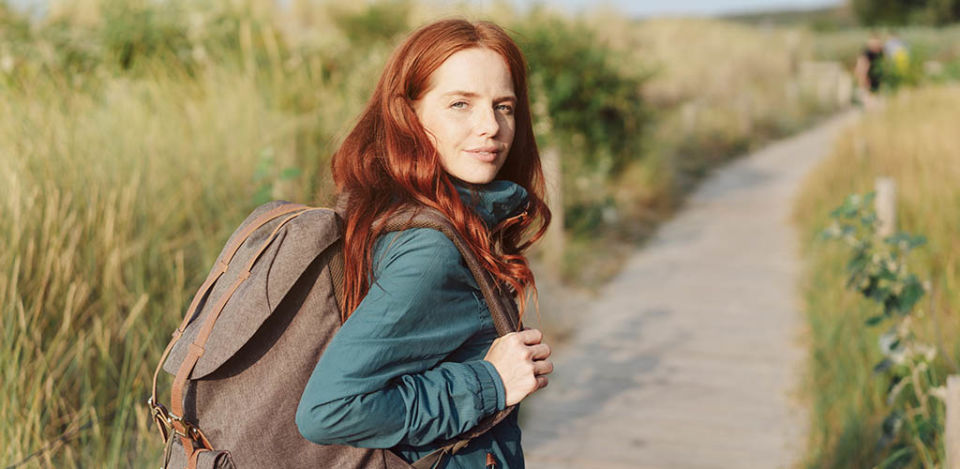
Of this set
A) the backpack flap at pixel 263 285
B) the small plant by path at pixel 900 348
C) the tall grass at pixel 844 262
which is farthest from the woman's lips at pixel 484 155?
the tall grass at pixel 844 262

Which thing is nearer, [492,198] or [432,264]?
[432,264]

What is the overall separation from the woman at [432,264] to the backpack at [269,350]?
0.03 metres

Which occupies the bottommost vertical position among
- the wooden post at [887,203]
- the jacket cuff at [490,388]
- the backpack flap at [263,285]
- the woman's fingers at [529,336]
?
the wooden post at [887,203]

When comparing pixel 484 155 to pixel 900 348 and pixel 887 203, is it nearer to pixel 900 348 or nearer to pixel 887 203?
pixel 900 348

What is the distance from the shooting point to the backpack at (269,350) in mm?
1465

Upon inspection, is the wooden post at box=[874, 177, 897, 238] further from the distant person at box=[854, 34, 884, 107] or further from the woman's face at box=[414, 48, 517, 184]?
the distant person at box=[854, 34, 884, 107]

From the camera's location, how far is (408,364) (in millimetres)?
1506

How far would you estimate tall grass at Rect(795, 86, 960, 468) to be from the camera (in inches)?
153

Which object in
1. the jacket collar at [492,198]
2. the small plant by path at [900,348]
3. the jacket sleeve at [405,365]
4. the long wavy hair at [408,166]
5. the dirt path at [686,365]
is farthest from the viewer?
the dirt path at [686,365]

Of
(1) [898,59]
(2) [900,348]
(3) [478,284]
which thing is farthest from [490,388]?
(1) [898,59]

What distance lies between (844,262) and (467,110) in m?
5.26

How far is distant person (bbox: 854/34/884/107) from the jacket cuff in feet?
47.5

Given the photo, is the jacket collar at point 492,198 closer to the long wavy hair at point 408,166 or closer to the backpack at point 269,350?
the long wavy hair at point 408,166

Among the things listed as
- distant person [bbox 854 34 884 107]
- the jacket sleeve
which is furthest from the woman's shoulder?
distant person [bbox 854 34 884 107]
